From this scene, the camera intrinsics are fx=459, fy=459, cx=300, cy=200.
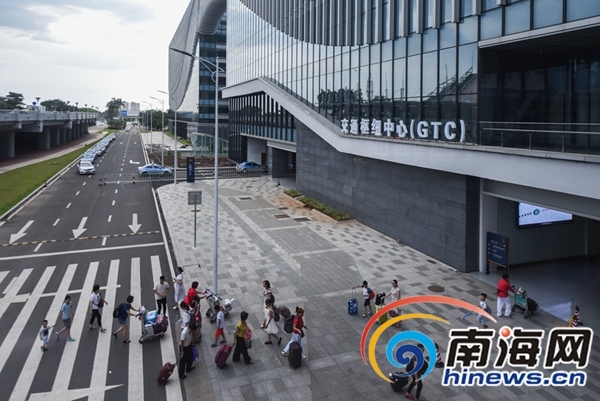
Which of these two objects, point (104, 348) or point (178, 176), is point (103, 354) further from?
point (178, 176)

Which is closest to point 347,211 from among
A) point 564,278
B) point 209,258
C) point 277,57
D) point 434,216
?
point 434,216

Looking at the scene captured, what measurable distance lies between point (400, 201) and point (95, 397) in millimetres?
18101

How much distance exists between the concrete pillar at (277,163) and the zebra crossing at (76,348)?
32.1 m

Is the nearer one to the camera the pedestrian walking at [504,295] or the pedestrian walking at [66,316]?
the pedestrian walking at [66,316]

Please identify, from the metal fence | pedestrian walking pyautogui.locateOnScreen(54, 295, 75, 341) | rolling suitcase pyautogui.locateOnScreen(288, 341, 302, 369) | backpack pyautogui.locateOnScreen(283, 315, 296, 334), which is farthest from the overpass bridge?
rolling suitcase pyautogui.locateOnScreen(288, 341, 302, 369)

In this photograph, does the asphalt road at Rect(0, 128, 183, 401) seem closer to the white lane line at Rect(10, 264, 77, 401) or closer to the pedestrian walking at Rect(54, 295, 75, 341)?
the white lane line at Rect(10, 264, 77, 401)

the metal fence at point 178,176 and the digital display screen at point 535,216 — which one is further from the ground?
the metal fence at point 178,176

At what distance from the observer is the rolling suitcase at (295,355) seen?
12477 millimetres

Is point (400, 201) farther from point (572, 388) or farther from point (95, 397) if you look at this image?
point (95, 397)

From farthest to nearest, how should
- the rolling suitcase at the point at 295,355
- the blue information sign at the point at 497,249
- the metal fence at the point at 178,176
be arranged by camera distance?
the metal fence at the point at 178,176 → the blue information sign at the point at 497,249 → the rolling suitcase at the point at 295,355

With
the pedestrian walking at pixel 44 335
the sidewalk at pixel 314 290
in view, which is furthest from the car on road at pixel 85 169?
the pedestrian walking at pixel 44 335

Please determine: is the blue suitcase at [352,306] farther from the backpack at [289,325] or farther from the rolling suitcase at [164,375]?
the rolling suitcase at [164,375]

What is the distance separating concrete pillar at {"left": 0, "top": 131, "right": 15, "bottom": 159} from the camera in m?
65.6

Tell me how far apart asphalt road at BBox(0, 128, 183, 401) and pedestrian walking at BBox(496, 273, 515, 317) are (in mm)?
10682
